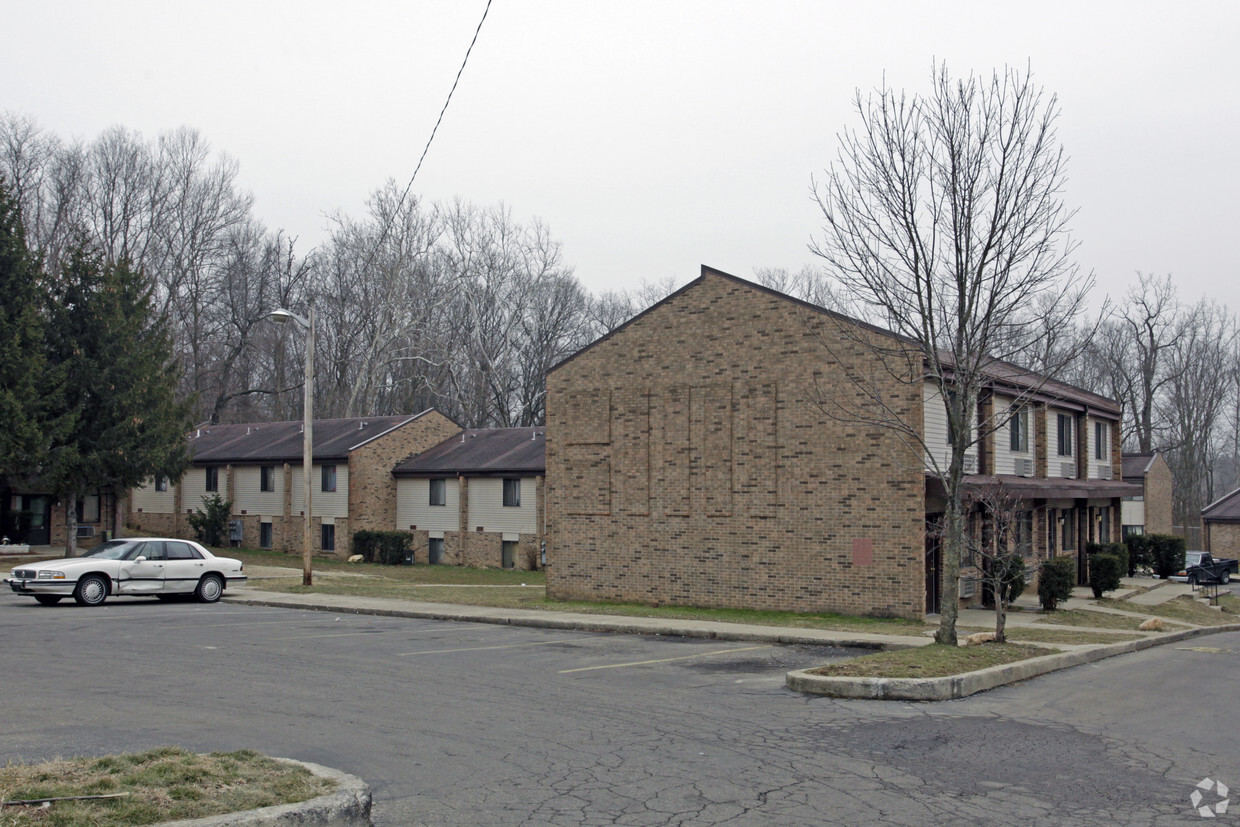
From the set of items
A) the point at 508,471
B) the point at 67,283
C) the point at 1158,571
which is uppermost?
the point at 67,283

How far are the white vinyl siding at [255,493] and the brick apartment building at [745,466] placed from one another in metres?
23.3

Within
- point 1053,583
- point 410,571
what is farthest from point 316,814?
point 410,571

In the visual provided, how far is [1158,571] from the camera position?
1490 inches

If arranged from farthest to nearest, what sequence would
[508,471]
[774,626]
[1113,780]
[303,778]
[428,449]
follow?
[428,449] → [508,471] → [774,626] → [1113,780] → [303,778]

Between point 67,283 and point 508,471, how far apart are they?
16.6 meters

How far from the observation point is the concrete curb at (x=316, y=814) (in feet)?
19.0

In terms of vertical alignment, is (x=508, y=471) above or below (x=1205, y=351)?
below

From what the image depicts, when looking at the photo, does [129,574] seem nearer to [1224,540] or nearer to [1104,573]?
[1104,573]

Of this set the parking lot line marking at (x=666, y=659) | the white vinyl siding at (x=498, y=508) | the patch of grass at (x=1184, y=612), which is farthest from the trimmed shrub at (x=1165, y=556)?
the parking lot line marking at (x=666, y=659)

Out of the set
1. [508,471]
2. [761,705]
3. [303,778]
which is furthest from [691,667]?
[508,471]

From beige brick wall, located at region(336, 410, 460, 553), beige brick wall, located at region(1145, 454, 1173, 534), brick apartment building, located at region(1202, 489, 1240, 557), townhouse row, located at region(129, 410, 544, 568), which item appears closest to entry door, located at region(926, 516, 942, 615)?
townhouse row, located at region(129, 410, 544, 568)

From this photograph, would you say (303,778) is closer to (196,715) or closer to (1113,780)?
(196,715)

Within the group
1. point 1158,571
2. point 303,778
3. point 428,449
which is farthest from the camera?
point 428,449

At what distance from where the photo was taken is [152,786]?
641cm
